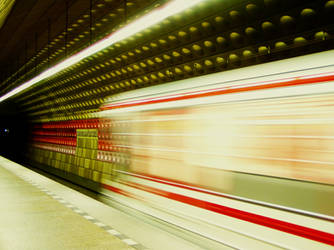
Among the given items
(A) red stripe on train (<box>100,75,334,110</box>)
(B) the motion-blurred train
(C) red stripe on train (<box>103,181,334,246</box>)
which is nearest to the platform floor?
(C) red stripe on train (<box>103,181,334,246</box>)

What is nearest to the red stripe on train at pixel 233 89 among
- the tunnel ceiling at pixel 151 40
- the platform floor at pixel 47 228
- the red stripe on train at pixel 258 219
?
Result: the red stripe on train at pixel 258 219

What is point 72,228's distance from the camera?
4727 millimetres

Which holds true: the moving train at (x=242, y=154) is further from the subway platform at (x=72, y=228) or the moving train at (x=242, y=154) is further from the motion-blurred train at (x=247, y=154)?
the subway platform at (x=72, y=228)

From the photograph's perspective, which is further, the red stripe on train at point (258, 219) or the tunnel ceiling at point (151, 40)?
the tunnel ceiling at point (151, 40)

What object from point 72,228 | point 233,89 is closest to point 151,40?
point 233,89

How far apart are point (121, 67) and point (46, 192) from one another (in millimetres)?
4761

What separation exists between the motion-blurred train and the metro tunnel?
13mm

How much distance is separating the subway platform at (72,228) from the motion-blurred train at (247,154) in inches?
16.8

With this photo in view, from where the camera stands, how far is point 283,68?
361 cm

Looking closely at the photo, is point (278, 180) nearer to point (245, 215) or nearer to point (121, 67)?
point (245, 215)

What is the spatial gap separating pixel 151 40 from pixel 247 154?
6.23 metres

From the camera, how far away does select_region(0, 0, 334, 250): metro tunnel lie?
3303mm

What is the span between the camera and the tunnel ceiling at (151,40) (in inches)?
238

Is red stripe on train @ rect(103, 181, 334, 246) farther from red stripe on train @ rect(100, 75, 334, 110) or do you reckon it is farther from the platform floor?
red stripe on train @ rect(100, 75, 334, 110)
